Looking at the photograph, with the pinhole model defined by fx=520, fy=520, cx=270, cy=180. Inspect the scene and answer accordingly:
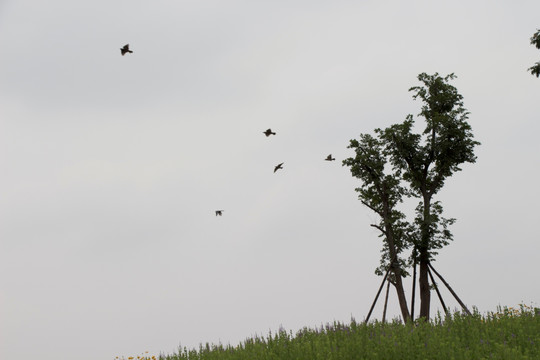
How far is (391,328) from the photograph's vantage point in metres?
13.3

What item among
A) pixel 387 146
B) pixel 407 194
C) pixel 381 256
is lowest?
pixel 381 256

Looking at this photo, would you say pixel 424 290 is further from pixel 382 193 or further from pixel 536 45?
pixel 536 45

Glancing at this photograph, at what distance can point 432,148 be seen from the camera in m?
23.8

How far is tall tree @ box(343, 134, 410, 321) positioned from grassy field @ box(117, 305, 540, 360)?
833 cm

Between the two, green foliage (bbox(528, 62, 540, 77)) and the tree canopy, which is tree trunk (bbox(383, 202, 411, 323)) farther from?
green foliage (bbox(528, 62, 540, 77))

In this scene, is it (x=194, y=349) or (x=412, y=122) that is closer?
(x=194, y=349)

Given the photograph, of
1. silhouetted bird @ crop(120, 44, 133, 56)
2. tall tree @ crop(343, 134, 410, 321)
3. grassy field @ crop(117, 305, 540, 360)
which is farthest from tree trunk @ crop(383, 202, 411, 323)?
silhouetted bird @ crop(120, 44, 133, 56)

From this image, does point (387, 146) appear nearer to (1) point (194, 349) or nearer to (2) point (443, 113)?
(2) point (443, 113)

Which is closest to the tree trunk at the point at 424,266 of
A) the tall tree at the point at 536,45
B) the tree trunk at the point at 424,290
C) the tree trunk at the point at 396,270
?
the tree trunk at the point at 424,290

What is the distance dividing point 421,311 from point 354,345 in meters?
12.7

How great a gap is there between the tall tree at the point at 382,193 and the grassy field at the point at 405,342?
8.33 m

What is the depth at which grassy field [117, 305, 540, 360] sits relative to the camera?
1056cm

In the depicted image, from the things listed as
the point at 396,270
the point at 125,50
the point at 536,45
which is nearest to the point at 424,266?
the point at 396,270

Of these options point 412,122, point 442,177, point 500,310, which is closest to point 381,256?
point 442,177
